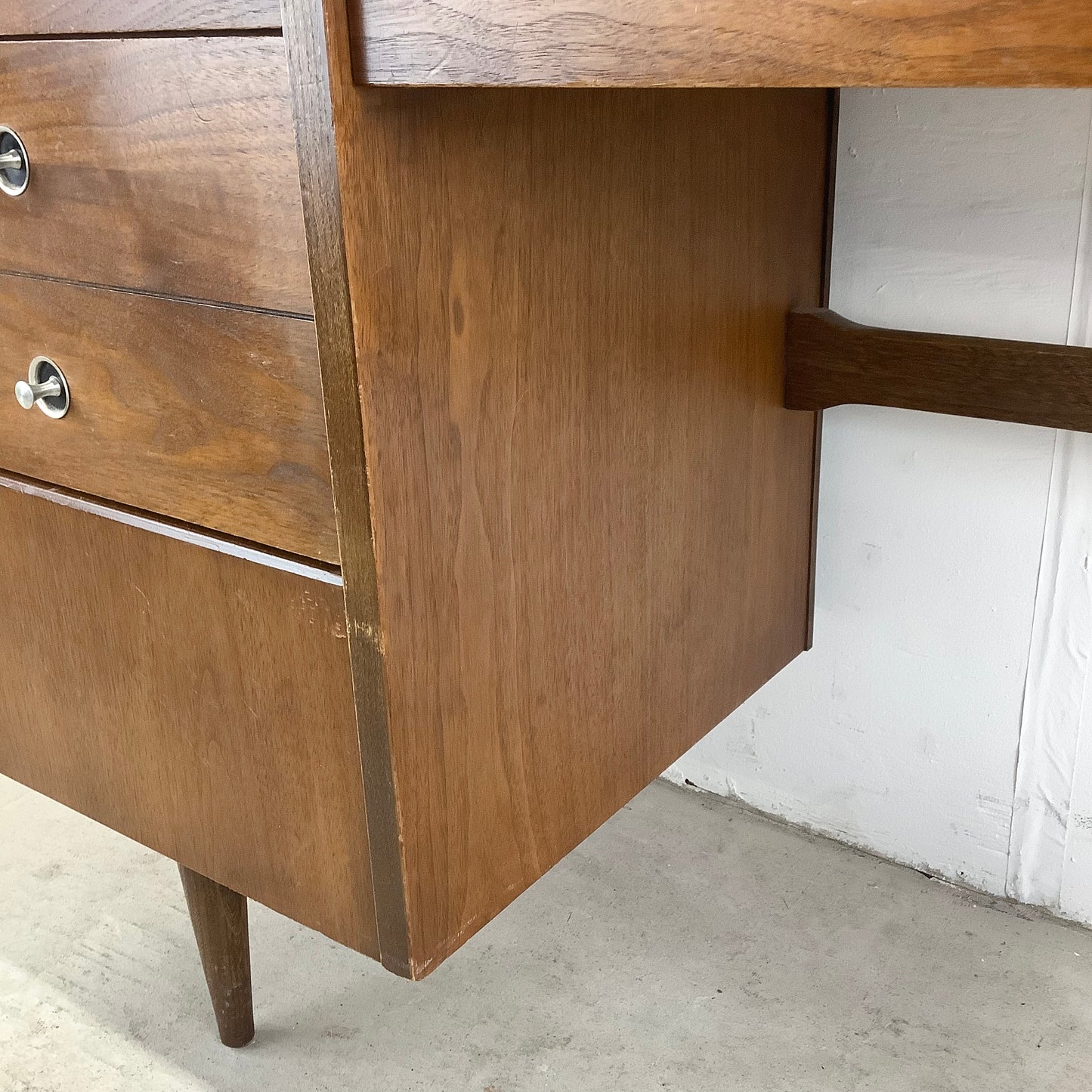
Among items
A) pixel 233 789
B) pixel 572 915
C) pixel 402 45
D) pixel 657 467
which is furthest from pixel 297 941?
pixel 402 45

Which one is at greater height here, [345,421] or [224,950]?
[345,421]

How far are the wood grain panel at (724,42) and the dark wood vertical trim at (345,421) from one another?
2cm

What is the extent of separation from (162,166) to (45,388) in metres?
0.16

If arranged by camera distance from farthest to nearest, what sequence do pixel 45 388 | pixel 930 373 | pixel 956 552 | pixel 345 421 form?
pixel 956 552, pixel 930 373, pixel 45 388, pixel 345 421

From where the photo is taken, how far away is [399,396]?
20.6 inches

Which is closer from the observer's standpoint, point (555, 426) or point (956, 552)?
point (555, 426)

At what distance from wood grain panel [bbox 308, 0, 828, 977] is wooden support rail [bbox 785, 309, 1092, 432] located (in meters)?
0.02

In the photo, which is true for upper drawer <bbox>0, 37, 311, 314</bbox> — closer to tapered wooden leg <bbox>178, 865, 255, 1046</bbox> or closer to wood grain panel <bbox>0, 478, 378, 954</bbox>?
wood grain panel <bbox>0, 478, 378, 954</bbox>

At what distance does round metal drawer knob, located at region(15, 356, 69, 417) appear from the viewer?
25.1 inches

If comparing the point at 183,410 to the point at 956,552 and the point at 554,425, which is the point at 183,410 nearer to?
the point at 554,425

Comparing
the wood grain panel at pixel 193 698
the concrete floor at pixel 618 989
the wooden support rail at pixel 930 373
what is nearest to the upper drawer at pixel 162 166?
the wood grain panel at pixel 193 698

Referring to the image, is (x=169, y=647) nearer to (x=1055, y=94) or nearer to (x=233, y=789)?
(x=233, y=789)

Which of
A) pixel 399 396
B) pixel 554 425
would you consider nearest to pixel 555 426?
pixel 554 425

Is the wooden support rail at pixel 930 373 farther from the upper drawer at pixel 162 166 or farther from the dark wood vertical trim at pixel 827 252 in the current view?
the upper drawer at pixel 162 166
